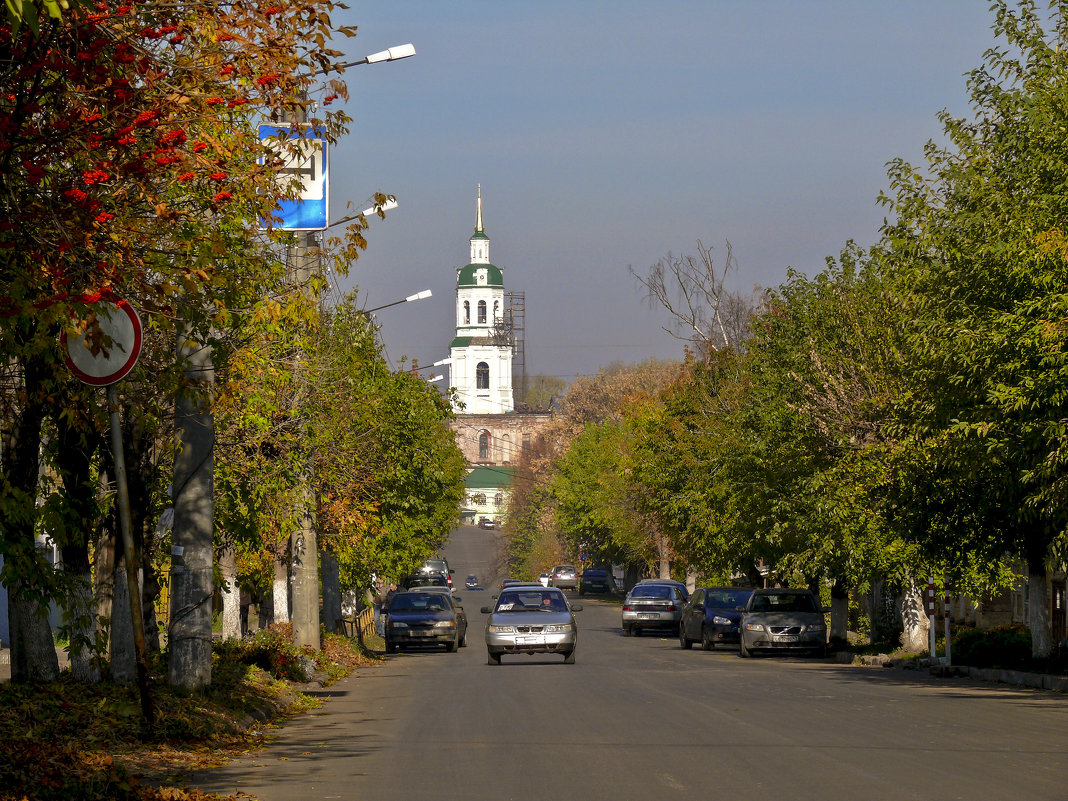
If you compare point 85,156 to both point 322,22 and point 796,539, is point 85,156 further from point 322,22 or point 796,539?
point 796,539

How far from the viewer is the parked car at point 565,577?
103 m

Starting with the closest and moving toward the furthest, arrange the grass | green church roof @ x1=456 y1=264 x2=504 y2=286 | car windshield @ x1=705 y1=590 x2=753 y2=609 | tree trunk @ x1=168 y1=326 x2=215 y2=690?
the grass → tree trunk @ x1=168 y1=326 x2=215 y2=690 → car windshield @ x1=705 y1=590 x2=753 y2=609 → green church roof @ x1=456 y1=264 x2=504 y2=286

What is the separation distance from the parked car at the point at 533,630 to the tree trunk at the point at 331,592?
20.4ft

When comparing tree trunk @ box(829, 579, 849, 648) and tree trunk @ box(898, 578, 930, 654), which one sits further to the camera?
tree trunk @ box(829, 579, 849, 648)

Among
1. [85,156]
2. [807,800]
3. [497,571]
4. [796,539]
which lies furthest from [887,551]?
[497,571]

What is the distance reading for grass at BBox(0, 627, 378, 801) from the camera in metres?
9.62

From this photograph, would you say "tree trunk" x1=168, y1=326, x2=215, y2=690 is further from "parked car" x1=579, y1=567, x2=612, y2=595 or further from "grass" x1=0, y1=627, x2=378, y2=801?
"parked car" x1=579, y1=567, x2=612, y2=595

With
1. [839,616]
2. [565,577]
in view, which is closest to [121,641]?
[839,616]

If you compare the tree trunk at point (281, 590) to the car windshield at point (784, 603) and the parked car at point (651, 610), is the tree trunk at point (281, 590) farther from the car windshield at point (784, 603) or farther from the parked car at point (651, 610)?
the parked car at point (651, 610)

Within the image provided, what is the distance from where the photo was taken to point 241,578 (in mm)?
33625

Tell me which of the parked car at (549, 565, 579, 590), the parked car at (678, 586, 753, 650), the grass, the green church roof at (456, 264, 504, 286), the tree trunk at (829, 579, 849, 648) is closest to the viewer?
the grass

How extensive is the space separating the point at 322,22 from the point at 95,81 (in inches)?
90.9

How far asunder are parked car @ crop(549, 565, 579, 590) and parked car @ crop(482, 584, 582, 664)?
7312 cm

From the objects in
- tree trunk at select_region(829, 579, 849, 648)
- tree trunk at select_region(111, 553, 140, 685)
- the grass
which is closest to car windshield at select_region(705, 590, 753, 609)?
tree trunk at select_region(829, 579, 849, 648)
